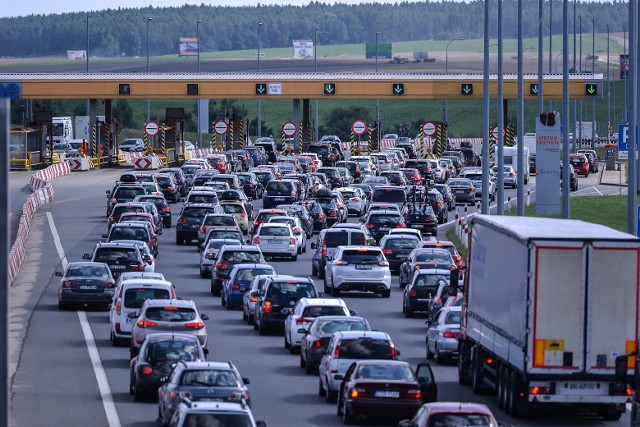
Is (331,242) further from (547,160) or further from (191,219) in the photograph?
(191,219)

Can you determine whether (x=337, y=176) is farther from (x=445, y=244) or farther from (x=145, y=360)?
(x=145, y=360)

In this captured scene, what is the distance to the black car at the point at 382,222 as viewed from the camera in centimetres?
5731

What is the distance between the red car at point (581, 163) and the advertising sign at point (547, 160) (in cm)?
4793

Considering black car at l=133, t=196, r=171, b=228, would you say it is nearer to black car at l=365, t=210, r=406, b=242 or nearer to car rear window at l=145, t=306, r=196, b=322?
black car at l=365, t=210, r=406, b=242

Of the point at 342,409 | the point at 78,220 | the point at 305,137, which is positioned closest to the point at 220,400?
the point at 342,409

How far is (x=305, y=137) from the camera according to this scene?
107688 millimetres

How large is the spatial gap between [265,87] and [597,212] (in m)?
40.7

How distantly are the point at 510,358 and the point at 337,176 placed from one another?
2268 inches

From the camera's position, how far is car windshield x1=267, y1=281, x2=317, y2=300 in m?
37.3

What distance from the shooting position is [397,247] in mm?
51125

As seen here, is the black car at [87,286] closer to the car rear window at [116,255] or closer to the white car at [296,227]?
the car rear window at [116,255]

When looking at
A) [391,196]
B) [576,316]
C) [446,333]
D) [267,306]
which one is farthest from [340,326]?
[391,196]

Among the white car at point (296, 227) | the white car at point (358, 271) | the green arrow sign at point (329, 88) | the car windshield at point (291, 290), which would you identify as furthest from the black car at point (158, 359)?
the green arrow sign at point (329, 88)

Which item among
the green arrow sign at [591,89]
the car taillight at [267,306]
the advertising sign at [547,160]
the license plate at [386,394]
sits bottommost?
the car taillight at [267,306]
